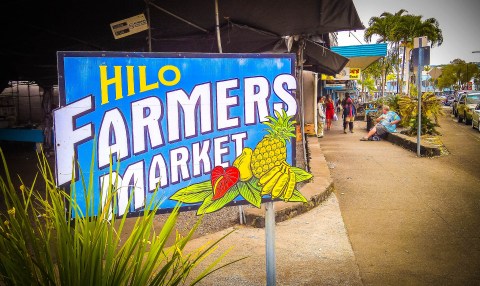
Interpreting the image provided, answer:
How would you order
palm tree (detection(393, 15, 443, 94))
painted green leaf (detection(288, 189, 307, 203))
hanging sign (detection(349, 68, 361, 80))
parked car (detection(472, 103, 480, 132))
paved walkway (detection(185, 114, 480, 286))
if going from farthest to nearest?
palm tree (detection(393, 15, 443, 94)), hanging sign (detection(349, 68, 361, 80)), parked car (detection(472, 103, 480, 132)), paved walkway (detection(185, 114, 480, 286)), painted green leaf (detection(288, 189, 307, 203))

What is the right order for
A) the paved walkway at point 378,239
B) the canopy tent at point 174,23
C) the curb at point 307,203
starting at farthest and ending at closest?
the canopy tent at point 174,23 → the curb at point 307,203 → the paved walkway at point 378,239

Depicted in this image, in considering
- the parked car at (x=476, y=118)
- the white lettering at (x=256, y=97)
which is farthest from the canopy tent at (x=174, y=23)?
the parked car at (x=476, y=118)

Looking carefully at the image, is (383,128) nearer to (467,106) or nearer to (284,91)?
(467,106)

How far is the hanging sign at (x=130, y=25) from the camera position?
561 centimetres

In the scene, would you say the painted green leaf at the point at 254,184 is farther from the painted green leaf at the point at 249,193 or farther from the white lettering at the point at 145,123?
the white lettering at the point at 145,123

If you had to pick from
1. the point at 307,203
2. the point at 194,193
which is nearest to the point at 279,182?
the point at 194,193

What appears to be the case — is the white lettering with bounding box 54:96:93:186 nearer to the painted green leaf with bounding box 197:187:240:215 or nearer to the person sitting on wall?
the painted green leaf with bounding box 197:187:240:215

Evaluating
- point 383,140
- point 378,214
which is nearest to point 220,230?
point 378,214

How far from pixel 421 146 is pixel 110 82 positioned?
1002 cm

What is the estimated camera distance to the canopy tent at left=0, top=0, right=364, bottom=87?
18.3 feet

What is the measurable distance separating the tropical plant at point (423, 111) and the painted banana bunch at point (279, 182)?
12201 millimetres

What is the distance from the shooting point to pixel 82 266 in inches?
69.5

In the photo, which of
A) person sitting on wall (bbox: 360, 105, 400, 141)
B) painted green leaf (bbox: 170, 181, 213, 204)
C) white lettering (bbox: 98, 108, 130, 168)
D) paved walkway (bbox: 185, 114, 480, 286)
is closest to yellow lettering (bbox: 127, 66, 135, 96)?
white lettering (bbox: 98, 108, 130, 168)

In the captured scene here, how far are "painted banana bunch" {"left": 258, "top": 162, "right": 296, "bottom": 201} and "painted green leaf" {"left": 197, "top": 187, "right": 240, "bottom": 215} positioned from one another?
0.20 m
